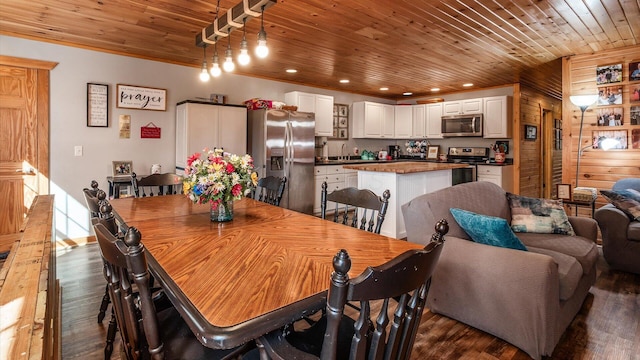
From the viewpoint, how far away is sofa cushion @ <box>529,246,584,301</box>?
207 centimetres

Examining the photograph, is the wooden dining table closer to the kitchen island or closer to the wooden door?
the kitchen island

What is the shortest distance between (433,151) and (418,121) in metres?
0.70

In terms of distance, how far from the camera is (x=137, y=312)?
48.4 inches

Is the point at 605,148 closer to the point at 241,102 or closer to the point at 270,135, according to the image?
the point at 270,135

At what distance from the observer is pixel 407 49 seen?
160 inches

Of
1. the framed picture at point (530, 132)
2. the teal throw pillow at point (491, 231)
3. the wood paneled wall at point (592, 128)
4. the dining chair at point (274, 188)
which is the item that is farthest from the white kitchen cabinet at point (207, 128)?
the framed picture at point (530, 132)

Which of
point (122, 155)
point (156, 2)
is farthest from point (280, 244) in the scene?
point (122, 155)

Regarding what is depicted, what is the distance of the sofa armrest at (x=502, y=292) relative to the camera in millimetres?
1921

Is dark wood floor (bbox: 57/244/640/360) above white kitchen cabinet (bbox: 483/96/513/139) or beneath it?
beneath

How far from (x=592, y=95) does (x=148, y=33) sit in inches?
194

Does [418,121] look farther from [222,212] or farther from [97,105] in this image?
[222,212]

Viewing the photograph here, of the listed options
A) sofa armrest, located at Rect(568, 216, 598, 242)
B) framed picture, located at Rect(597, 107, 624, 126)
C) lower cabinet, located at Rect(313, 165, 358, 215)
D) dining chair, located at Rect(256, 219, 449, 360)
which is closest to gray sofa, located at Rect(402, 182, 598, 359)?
sofa armrest, located at Rect(568, 216, 598, 242)

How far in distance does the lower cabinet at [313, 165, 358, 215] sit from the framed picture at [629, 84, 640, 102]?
12.9 ft

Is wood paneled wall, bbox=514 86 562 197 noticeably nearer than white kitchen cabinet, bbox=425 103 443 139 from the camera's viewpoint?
Yes
